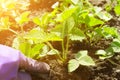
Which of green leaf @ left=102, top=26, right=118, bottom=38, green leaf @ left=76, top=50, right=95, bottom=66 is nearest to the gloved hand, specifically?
green leaf @ left=76, top=50, right=95, bottom=66

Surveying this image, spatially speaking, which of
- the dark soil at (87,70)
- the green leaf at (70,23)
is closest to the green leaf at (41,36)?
the green leaf at (70,23)

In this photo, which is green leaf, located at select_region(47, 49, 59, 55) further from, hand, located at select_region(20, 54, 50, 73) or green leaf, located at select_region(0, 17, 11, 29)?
green leaf, located at select_region(0, 17, 11, 29)

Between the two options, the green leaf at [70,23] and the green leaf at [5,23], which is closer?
the green leaf at [70,23]

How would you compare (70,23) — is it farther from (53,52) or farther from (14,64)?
→ (14,64)

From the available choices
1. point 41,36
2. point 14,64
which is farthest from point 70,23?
point 14,64

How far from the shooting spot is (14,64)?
1109 millimetres

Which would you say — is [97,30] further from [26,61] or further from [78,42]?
[26,61]

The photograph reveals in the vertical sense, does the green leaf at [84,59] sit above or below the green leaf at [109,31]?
below

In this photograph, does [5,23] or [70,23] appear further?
[5,23]

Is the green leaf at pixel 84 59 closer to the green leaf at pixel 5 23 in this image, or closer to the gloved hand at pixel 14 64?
the gloved hand at pixel 14 64

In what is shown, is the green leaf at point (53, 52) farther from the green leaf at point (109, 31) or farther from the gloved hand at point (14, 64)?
the green leaf at point (109, 31)

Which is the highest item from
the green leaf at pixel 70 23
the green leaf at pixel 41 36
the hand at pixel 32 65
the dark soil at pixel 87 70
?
the green leaf at pixel 70 23

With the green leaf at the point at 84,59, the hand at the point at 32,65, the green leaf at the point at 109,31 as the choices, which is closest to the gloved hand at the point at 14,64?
the hand at the point at 32,65

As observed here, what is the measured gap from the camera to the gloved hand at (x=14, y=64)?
42.4 inches
